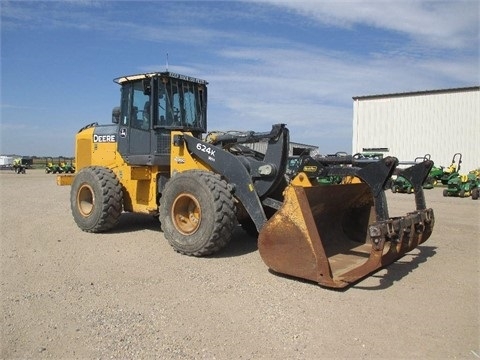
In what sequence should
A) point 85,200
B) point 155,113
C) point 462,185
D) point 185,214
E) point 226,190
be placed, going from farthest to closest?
point 462,185, point 85,200, point 155,113, point 185,214, point 226,190

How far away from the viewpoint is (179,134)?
7.15 m

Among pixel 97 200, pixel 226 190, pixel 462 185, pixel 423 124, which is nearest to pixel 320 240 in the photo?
pixel 226 190

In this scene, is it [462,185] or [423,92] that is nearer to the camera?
[462,185]

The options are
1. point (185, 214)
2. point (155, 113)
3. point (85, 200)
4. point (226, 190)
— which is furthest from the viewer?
point (85, 200)

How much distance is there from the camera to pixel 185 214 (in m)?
6.74

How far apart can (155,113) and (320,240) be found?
13.4 feet

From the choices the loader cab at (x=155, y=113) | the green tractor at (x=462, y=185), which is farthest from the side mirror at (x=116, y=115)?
the green tractor at (x=462, y=185)

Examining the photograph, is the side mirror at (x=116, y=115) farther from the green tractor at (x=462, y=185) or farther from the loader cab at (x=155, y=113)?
the green tractor at (x=462, y=185)

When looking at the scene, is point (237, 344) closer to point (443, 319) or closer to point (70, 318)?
point (70, 318)

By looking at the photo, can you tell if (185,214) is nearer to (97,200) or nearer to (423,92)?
(97,200)

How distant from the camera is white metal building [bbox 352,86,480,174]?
2738 centimetres

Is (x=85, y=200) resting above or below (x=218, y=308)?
above

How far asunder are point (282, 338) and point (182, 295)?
1.42 m

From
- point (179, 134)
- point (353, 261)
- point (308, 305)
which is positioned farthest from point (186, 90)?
point (308, 305)
